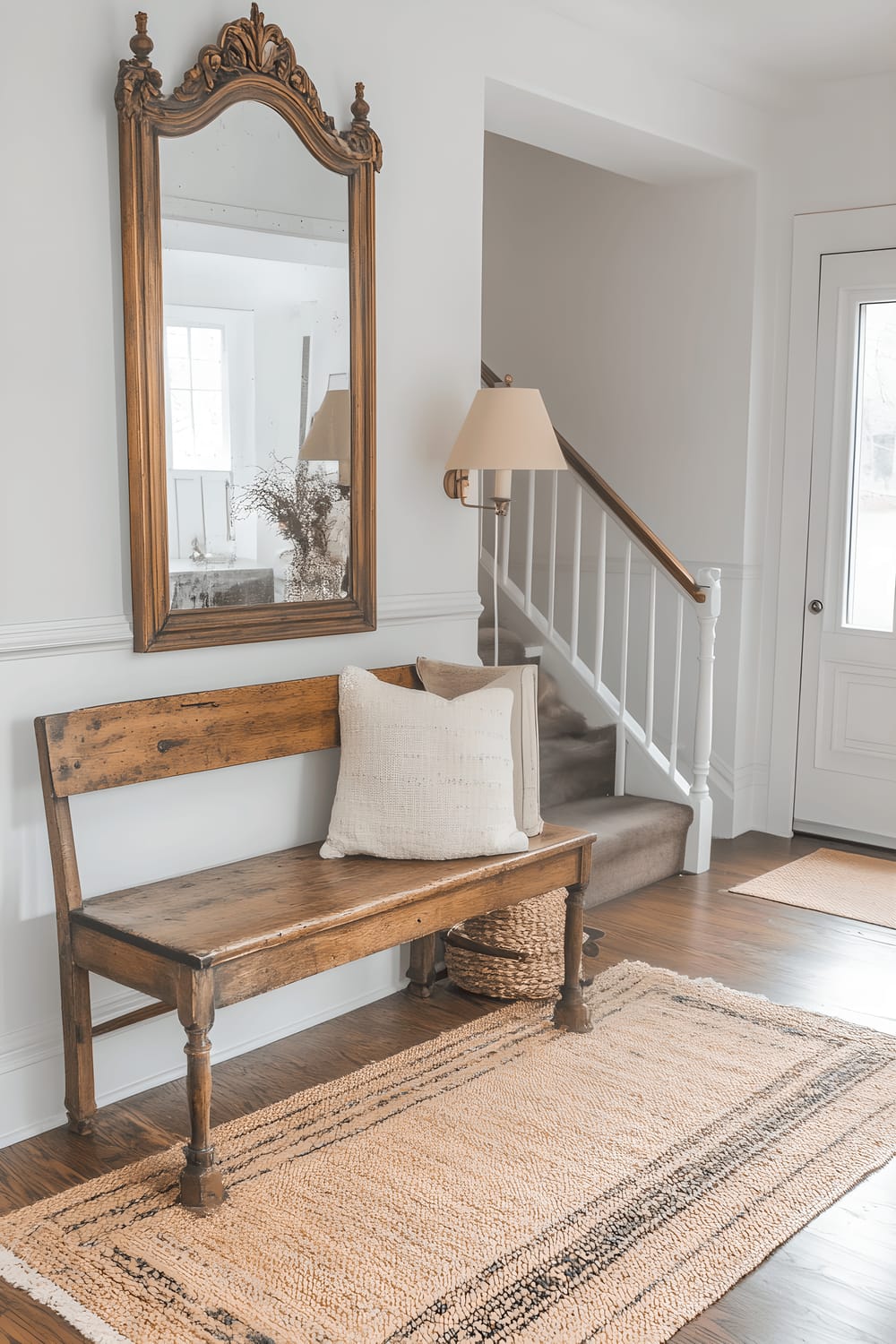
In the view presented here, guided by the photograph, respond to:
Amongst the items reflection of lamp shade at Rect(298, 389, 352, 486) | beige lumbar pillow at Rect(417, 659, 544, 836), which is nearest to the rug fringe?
beige lumbar pillow at Rect(417, 659, 544, 836)

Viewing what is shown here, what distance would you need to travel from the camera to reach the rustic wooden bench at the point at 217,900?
2203mm

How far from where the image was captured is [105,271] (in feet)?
8.12

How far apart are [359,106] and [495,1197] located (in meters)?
2.44

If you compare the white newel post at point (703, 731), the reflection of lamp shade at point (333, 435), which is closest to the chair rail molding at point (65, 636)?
the reflection of lamp shade at point (333, 435)

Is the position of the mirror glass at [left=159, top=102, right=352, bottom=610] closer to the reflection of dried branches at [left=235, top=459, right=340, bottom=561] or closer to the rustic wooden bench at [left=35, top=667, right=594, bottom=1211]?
the reflection of dried branches at [left=235, top=459, right=340, bottom=561]

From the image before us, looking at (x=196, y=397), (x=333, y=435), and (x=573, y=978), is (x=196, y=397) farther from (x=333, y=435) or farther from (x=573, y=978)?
(x=573, y=978)

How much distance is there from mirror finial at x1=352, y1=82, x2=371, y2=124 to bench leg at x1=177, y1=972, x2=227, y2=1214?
203cm

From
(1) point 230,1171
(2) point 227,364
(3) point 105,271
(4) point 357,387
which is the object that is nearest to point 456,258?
(4) point 357,387

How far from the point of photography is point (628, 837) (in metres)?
4.10

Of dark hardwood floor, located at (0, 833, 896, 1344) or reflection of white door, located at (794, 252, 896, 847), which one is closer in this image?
dark hardwood floor, located at (0, 833, 896, 1344)

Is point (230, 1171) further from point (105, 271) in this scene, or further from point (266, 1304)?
point (105, 271)

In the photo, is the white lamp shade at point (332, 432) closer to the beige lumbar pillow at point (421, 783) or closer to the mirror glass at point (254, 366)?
the mirror glass at point (254, 366)

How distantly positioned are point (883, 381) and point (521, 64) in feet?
6.24

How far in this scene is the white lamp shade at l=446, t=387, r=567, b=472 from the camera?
10.1 ft
